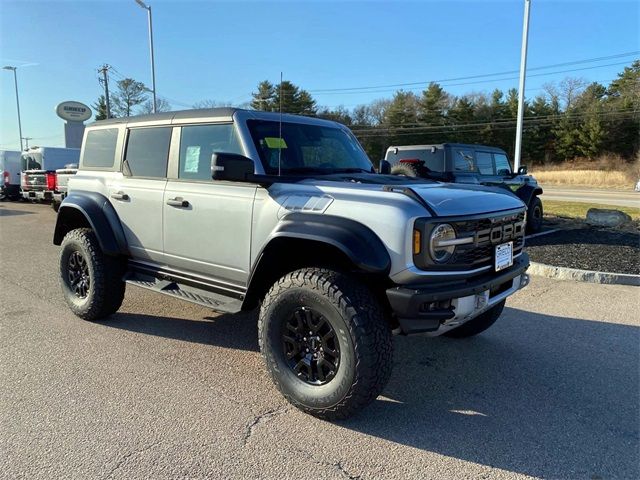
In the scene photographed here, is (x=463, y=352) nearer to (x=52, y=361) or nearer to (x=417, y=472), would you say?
(x=417, y=472)

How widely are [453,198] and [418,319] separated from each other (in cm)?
86

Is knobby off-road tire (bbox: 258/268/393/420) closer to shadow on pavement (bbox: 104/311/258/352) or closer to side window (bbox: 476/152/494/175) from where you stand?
shadow on pavement (bbox: 104/311/258/352)

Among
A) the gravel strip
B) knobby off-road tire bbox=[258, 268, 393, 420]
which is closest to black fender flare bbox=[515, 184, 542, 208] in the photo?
the gravel strip

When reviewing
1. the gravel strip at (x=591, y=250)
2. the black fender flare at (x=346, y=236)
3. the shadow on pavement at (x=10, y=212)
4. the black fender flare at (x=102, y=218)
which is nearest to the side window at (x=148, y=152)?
the black fender flare at (x=102, y=218)

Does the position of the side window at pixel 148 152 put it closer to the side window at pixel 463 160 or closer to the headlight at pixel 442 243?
the headlight at pixel 442 243

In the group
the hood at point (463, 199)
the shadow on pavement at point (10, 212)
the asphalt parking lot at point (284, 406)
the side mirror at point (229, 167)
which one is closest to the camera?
the asphalt parking lot at point (284, 406)

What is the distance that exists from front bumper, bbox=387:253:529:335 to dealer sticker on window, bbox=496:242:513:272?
0.78 ft

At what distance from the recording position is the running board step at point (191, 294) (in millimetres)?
3705

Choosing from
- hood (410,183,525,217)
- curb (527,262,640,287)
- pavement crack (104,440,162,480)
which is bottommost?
pavement crack (104,440,162,480)

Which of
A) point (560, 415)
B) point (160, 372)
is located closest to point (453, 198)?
point (560, 415)

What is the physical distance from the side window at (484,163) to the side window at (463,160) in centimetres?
22

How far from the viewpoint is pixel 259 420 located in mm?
3055

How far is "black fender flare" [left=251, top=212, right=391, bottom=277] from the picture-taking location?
2.85 meters

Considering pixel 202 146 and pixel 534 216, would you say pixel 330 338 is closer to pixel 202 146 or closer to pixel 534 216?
pixel 202 146
